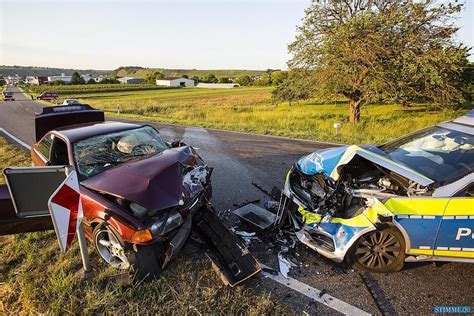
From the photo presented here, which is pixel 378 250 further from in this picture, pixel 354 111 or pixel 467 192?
pixel 354 111

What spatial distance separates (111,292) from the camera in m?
2.91

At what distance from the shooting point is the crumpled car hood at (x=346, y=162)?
3257 millimetres

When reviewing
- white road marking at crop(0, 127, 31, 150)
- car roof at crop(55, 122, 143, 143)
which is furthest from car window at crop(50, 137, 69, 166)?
white road marking at crop(0, 127, 31, 150)

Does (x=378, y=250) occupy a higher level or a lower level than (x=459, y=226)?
lower

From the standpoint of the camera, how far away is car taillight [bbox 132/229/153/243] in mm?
2986

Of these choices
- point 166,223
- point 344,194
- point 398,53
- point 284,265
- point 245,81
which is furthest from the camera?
point 245,81

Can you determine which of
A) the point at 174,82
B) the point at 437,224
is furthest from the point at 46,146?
the point at 174,82

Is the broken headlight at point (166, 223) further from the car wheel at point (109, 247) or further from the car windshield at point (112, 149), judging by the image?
the car windshield at point (112, 149)

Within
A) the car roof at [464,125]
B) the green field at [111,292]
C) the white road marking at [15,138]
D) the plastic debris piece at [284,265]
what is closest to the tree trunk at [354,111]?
the car roof at [464,125]

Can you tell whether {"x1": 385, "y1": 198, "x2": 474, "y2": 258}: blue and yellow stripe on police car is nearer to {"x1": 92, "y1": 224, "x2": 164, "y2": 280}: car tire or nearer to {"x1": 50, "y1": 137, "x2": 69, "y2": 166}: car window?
{"x1": 92, "y1": 224, "x2": 164, "y2": 280}: car tire

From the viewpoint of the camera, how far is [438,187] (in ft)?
10.2

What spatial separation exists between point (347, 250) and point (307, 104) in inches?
1138

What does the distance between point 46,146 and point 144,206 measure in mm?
3045

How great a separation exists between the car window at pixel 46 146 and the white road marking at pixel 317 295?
3.99m
